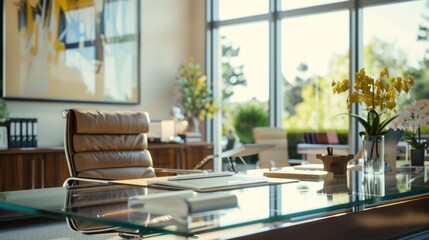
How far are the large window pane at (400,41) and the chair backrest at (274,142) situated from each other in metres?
1.26

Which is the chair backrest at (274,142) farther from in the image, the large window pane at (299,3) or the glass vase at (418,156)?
the glass vase at (418,156)

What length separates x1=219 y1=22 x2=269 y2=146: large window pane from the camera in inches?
279

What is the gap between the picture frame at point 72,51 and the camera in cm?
571

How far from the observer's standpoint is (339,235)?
204 cm

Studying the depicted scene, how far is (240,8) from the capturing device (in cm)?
727

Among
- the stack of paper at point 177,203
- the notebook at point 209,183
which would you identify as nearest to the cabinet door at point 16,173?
the notebook at point 209,183

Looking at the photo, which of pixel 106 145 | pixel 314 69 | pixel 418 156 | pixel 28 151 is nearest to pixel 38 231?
pixel 28 151

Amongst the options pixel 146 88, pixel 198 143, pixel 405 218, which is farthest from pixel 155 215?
pixel 146 88

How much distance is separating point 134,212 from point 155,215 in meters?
0.10

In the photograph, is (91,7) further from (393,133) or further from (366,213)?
(366,213)

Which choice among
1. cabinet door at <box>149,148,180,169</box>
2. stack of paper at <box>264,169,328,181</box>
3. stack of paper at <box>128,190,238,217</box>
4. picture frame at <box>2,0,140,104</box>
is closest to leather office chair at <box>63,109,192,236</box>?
stack of paper at <box>264,169,328,181</box>

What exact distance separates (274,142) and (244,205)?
175 inches

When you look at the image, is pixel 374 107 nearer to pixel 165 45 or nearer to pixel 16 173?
pixel 16 173

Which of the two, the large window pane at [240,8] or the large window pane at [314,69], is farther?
the large window pane at [240,8]
